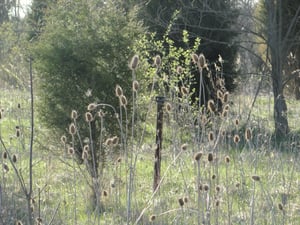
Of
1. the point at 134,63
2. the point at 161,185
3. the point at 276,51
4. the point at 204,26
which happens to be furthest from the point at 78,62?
the point at 204,26

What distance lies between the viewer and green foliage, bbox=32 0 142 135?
5777 mm

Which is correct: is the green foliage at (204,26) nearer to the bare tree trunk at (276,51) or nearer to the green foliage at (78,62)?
the bare tree trunk at (276,51)

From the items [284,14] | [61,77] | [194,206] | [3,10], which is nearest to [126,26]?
[61,77]

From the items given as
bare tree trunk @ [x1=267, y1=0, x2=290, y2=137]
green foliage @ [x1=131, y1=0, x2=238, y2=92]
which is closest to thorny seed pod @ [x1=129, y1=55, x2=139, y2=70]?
bare tree trunk @ [x1=267, y1=0, x2=290, y2=137]

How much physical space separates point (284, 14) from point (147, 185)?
8843mm

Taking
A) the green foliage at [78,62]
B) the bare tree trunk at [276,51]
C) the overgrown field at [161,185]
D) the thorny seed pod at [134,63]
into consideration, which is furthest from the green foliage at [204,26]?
the thorny seed pod at [134,63]

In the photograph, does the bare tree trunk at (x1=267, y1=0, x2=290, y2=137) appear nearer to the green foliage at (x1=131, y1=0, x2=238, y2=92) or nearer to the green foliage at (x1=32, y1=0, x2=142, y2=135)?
the green foliage at (x1=131, y1=0, x2=238, y2=92)

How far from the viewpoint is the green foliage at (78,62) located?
227 inches

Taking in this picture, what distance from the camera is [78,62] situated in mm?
5820

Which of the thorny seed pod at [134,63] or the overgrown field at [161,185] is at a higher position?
the thorny seed pod at [134,63]

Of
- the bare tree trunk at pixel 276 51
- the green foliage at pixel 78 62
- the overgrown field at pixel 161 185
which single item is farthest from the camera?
the bare tree trunk at pixel 276 51

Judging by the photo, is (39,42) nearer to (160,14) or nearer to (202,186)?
(202,186)

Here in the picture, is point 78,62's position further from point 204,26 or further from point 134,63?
point 204,26

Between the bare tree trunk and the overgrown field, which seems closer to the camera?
the overgrown field
